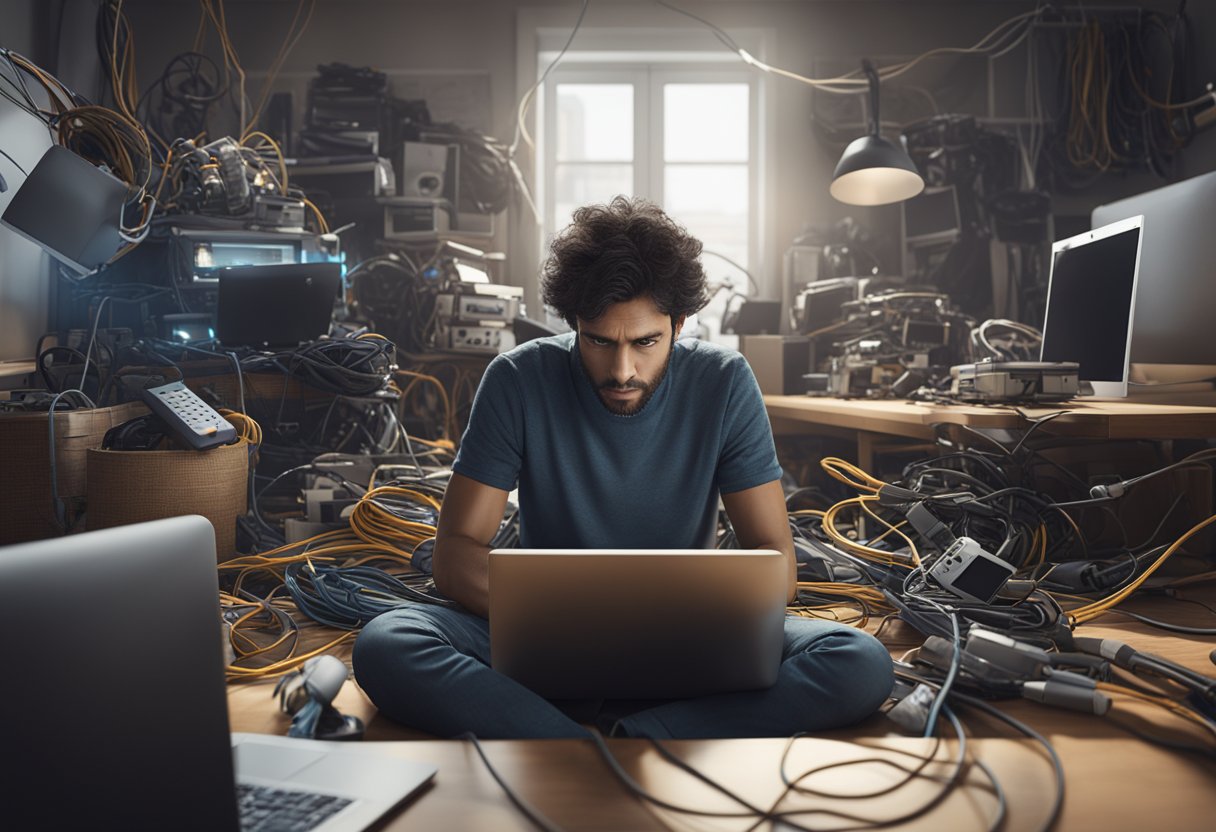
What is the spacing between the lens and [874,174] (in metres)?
3.40

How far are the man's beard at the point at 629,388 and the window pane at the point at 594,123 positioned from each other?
154 inches

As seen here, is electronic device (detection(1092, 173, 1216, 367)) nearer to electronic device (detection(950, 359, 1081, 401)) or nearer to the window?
electronic device (detection(950, 359, 1081, 401))

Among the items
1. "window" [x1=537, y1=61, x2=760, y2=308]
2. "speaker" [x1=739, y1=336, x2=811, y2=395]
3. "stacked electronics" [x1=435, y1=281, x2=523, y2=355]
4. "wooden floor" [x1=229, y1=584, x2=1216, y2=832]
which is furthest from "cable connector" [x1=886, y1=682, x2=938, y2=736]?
"window" [x1=537, y1=61, x2=760, y2=308]

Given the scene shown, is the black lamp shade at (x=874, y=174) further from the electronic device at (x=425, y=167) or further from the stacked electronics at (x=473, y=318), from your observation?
the electronic device at (x=425, y=167)

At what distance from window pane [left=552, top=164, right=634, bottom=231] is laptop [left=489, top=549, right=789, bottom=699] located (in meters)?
4.45

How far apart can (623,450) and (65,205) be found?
73.6 inches

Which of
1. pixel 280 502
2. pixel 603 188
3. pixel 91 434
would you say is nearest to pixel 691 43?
pixel 603 188

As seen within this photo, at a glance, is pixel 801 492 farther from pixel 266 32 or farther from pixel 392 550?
pixel 266 32

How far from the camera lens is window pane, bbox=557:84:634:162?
5.25 meters

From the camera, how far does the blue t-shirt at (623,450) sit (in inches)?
63.5

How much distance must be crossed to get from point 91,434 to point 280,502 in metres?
0.66

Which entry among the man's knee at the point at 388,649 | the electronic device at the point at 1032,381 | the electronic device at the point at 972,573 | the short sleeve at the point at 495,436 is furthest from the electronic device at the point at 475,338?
the man's knee at the point at 388,649

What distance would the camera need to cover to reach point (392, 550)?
2.29 metres

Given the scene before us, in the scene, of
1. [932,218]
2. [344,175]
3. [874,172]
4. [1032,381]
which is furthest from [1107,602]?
[344,175]
